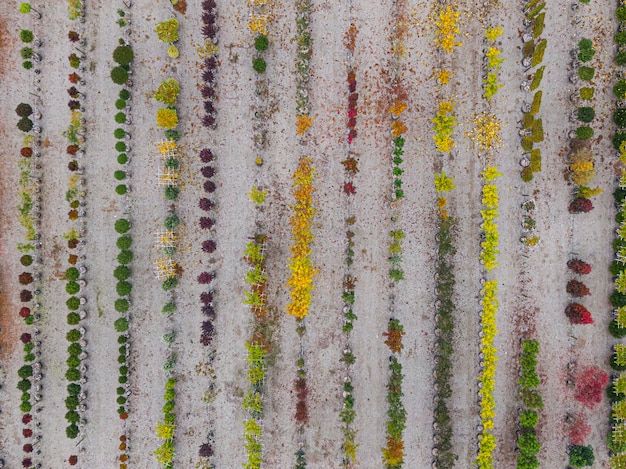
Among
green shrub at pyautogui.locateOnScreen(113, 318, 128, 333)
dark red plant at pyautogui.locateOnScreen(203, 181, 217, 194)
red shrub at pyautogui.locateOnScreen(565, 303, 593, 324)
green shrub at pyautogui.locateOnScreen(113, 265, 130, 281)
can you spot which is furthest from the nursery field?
green shrub at pyautogui.locateOnScreen(113, 265, 130, 281)

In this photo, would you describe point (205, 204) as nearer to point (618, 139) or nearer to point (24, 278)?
point (24, 278)

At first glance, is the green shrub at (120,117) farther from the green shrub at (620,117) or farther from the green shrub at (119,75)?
the green shrub at (620,117)

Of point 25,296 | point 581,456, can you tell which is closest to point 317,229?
point 25,296

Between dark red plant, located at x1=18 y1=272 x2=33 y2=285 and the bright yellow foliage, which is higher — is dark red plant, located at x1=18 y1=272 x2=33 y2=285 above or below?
below

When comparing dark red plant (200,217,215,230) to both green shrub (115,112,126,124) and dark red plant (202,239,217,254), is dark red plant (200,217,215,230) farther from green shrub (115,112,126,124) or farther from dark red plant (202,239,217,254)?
green shrub (115,112,126,124)

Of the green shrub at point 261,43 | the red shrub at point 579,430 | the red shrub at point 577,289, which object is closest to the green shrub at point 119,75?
the green shrub at point 261,43

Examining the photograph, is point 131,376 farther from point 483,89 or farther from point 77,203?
point 483,89

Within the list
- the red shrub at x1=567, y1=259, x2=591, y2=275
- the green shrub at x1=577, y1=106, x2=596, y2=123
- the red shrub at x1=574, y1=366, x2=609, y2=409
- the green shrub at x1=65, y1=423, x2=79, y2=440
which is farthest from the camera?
the red shrub at x1=574, y1=366, x2=609, y2=409

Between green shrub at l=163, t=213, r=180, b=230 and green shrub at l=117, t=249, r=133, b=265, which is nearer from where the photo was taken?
green shrub at l=117, t=249, r=133, b=265
